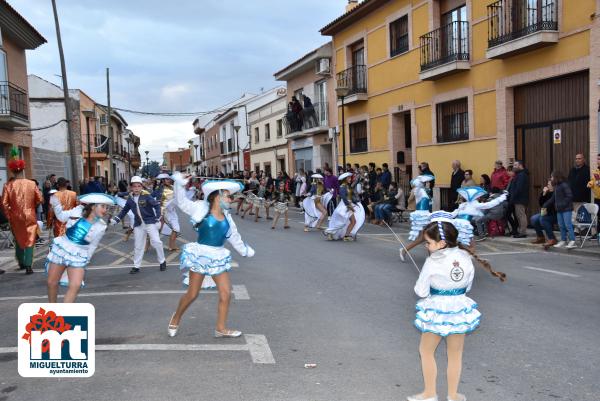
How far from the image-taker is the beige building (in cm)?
3659

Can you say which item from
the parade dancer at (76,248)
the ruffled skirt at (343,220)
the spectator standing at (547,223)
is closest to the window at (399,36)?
the ruffled skirt at (343,220)

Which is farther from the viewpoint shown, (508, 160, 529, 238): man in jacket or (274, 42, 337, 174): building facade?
(274, 42, 337, 174): building facade

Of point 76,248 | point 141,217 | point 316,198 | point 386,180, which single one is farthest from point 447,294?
point 386,180

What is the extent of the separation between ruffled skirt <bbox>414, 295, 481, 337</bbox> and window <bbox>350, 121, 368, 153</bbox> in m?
20.9

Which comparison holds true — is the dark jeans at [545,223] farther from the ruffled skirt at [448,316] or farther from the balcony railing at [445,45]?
the ruffled skirt at [448,316]

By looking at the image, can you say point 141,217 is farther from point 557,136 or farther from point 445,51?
point 445,51

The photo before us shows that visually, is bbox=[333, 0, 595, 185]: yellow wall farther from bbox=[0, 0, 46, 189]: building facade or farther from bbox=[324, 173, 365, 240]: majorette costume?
bbox=[0, 0, 46, 189]: building facade

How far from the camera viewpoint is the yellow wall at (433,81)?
44.8 feet

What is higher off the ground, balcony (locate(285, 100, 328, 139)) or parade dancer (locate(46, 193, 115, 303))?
balcony (locate(285, 100, 328, 139))

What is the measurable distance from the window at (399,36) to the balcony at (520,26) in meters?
5.08

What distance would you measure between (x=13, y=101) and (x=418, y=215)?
54.9 ft

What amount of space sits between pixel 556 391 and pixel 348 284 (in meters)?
4.25

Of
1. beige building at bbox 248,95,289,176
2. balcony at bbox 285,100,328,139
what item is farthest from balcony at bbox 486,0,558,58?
beige building at bbox 248,95,289,176

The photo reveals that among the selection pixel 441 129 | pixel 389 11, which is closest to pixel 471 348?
pixel 441 129
